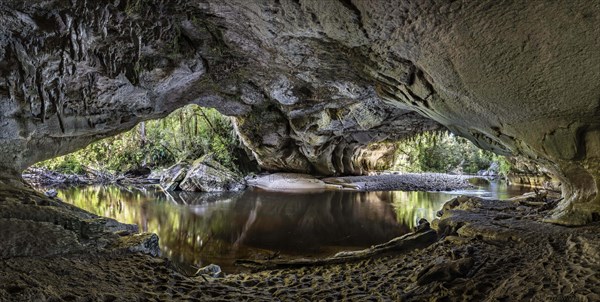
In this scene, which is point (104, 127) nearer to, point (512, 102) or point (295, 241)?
point (295, 241)

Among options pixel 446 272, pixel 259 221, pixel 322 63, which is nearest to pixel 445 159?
pixel 259 221

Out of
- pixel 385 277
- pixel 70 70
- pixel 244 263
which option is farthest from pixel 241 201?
pixel 385 277

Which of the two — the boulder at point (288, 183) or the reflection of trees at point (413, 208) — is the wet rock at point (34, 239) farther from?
the boulder at point (288, 183)

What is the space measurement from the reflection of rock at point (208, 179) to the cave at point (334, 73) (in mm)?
8782

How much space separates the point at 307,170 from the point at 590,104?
14.6 metres

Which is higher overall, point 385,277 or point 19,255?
point 19,255

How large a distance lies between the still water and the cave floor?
1.33 meters

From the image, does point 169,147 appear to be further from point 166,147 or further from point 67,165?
point 67,165

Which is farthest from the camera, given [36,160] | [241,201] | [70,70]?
[241,201]

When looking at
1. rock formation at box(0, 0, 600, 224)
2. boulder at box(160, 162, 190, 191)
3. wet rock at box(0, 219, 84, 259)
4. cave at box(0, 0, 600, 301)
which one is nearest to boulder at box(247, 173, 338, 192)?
boulder at box(160, 162, 190, 191)

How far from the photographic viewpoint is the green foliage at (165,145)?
18438 millimetres

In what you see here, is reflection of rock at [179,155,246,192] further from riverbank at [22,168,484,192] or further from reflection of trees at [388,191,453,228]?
reflection of trees at [388,191,453,228]

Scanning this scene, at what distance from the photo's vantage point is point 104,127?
261 inches

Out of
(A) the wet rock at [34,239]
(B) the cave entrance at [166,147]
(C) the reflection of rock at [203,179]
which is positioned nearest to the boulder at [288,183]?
(C) the reflection of rock at [203,179]
